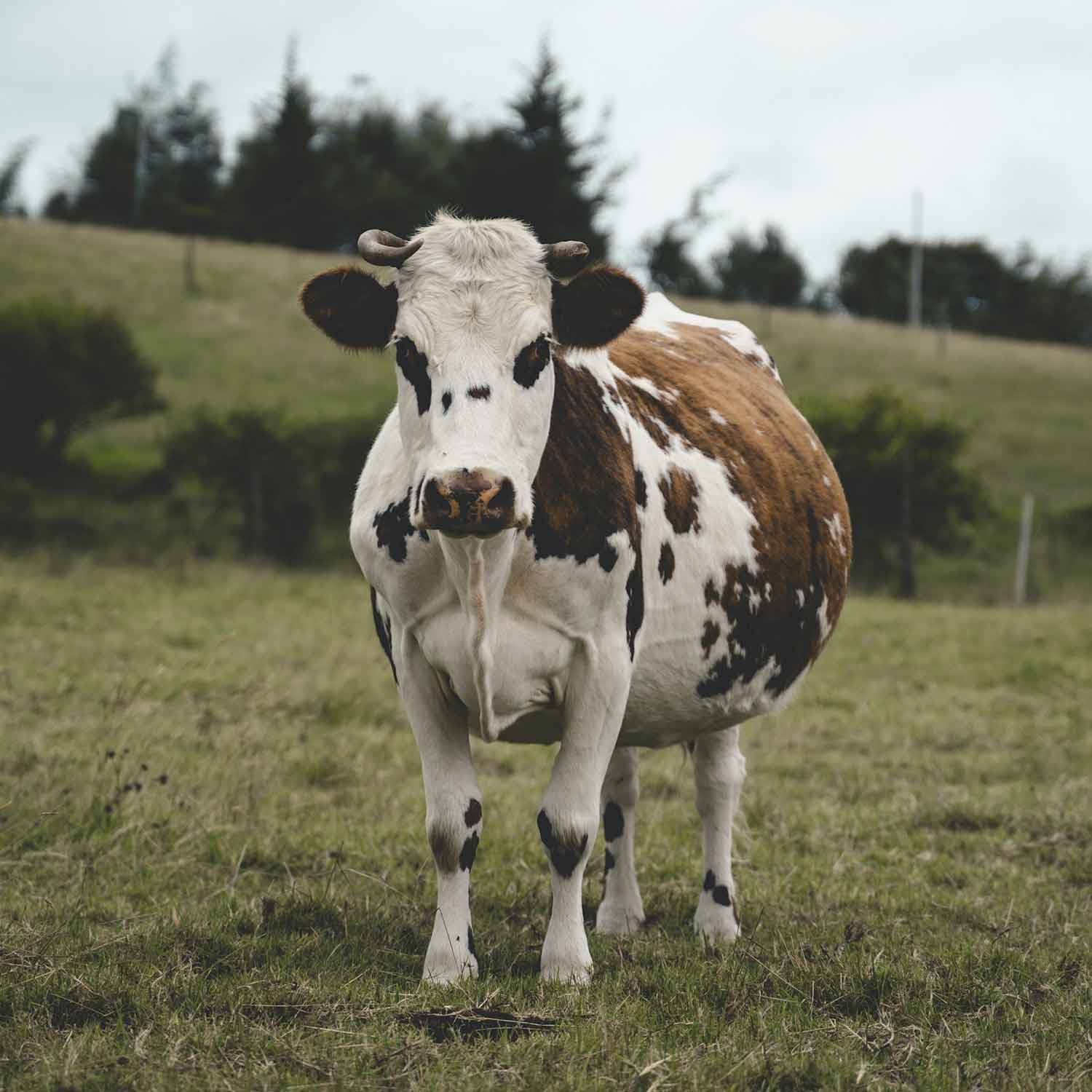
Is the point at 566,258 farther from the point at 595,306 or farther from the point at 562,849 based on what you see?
the point at 562,849

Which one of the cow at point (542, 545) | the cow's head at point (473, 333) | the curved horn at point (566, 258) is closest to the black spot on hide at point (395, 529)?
the cow at point (542, 545)

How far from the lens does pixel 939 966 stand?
13.5ft

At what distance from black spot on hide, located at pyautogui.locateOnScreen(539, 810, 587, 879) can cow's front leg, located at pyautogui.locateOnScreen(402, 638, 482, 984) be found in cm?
22

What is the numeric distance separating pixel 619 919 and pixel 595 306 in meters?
2.44

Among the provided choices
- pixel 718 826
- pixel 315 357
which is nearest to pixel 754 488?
pixel 718 826

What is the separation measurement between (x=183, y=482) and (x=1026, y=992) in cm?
1900

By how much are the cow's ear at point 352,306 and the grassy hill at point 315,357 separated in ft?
57.5

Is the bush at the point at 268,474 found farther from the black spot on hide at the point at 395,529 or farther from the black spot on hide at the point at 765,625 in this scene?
the black spot on hide at the point at 395,529

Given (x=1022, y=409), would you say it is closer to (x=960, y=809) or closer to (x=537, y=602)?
(x=960, y=809)

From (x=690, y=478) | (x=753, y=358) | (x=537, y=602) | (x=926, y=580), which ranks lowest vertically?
(x=926, y=580)

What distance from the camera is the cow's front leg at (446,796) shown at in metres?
4.05

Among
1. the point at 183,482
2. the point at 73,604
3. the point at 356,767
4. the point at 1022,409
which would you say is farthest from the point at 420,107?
the point at 356,767

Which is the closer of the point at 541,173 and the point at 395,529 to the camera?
the point at 395,529

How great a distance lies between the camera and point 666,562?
4.37 metres
